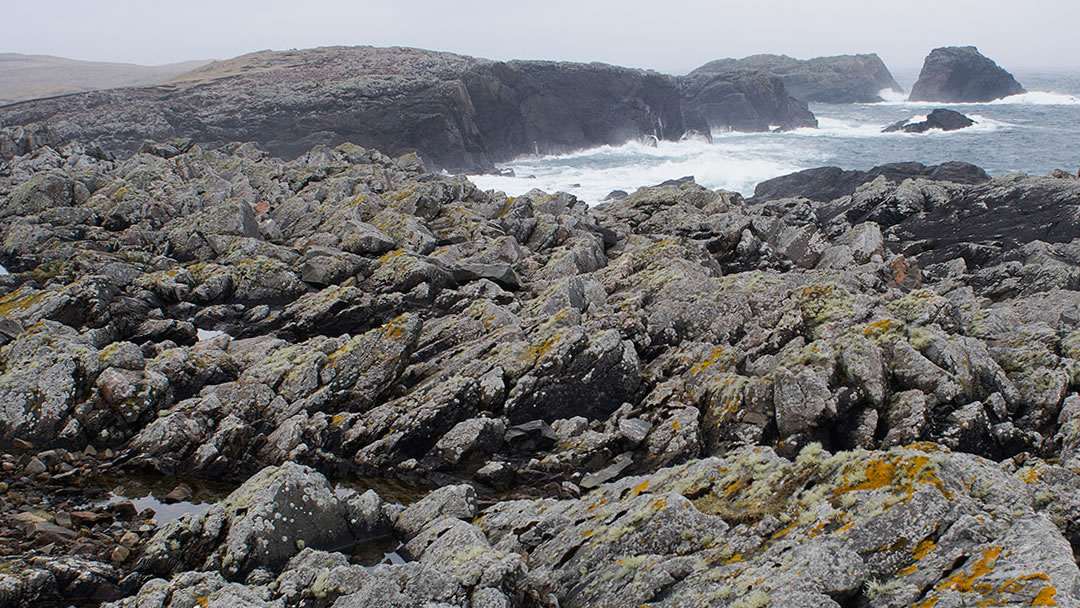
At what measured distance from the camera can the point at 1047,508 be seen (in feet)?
31.8

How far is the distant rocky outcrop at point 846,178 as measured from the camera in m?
52.8

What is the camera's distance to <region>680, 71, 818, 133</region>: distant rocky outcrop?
146250mm

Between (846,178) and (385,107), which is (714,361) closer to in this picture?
(846,178)

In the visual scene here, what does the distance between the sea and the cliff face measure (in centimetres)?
582

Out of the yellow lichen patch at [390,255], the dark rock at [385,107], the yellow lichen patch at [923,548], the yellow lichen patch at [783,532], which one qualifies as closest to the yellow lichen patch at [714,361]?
the yellow lichen patch at [783,532]

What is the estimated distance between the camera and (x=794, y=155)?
102438 millimetres

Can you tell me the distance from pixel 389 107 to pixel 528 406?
3321 inches

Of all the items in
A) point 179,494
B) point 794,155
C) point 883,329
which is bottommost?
point 179,494

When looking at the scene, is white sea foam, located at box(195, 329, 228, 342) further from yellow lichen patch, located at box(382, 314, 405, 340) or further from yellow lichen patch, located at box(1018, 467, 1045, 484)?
yellow lichen patch, located at box(1018, 467, 1045, 484)

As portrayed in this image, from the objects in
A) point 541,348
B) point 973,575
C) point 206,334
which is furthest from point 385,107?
point 973,575

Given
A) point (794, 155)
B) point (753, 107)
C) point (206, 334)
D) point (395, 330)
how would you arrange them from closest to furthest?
point (395, 330) → point (206, 334) → point (794, 155) → point (753, 107)

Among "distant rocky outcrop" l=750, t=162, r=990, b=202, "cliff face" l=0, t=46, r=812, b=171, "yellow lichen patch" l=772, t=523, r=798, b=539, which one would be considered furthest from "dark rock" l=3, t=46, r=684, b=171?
"yellow lichen patch" l=772, t=523, r=798, b=539

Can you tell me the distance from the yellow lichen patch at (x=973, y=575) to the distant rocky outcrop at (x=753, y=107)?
14634cm

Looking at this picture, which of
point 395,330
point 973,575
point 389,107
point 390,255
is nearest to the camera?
point 973,575
